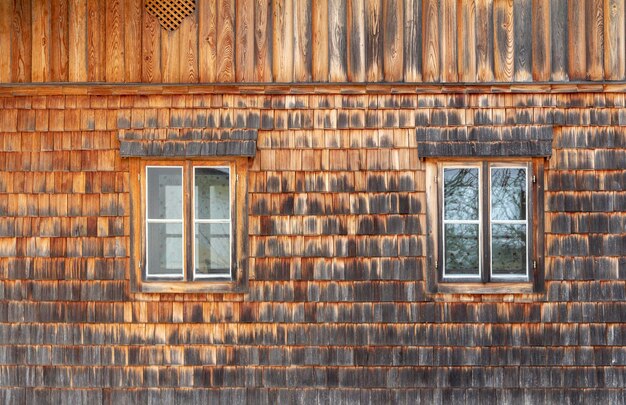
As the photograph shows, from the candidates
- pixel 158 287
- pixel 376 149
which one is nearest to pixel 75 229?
pixel 158 287

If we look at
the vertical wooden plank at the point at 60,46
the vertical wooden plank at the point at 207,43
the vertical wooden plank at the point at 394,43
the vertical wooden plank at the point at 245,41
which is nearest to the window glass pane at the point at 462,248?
the vertical wooden plank at the point at 394,43

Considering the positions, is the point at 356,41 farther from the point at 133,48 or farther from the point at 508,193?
the point at 133,48

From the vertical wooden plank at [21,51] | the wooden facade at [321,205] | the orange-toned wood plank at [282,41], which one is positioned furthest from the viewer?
the vertical wooden plank at [21,51]

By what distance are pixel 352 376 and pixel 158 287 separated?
2240 millimetres

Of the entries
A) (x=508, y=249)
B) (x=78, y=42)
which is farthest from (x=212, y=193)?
(x=508, y=249)

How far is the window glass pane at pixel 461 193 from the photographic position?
6.94 metres

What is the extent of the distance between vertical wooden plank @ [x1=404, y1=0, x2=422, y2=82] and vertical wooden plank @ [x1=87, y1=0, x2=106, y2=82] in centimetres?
320

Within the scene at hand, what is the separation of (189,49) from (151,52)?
1.34 feet

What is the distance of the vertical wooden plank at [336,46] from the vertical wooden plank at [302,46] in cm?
22

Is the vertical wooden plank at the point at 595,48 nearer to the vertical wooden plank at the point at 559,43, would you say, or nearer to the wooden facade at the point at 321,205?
the wooden facade at the point at 321,205

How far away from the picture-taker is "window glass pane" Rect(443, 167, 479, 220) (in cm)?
694

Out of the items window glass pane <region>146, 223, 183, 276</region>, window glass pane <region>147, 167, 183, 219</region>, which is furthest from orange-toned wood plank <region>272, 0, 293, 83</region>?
window glass pane <region>146, 223, 183, 276</region>

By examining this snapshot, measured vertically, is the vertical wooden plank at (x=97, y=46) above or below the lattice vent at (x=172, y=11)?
below

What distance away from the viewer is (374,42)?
22.8 feet
